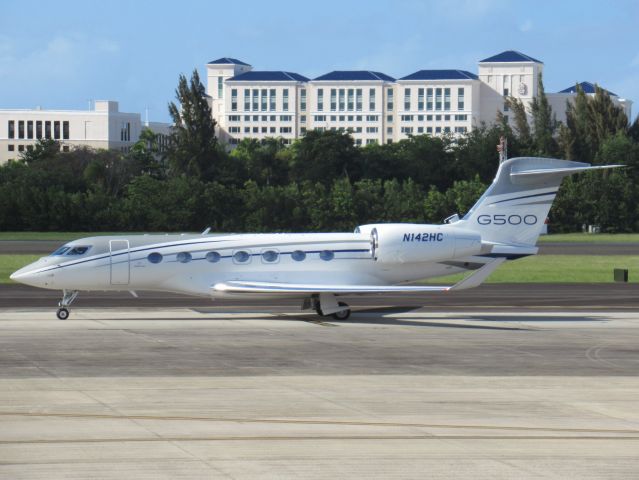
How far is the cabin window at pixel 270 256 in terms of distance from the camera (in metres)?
34.2

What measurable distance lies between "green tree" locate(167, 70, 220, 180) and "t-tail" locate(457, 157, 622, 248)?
318 feet

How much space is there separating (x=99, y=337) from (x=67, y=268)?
15.3 feet

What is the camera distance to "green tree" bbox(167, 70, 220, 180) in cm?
13075

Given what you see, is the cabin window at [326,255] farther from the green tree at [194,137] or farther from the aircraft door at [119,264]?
the green tree at [194,137]

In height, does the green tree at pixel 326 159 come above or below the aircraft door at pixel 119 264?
above

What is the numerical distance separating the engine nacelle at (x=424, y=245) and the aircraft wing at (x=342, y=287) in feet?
2.96

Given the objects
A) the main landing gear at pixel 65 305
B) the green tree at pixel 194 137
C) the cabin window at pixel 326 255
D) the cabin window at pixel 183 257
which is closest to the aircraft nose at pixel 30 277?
the main landing gear at pixel 65 305

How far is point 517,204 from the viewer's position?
34.9m

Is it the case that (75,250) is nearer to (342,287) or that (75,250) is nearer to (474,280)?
(342,287)

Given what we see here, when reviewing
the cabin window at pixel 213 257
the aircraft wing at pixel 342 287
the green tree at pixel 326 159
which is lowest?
the aircraft wing at pixel 342 287

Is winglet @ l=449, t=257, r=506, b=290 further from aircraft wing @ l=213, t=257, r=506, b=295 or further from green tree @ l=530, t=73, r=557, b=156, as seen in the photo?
green tree @ l=530, t=73, r=557, b=156

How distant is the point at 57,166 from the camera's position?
146875 millimetres

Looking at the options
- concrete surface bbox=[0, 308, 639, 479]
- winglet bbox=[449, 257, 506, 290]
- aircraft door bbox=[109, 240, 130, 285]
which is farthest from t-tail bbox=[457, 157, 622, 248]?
aircraft door bbox=[109, 240, 130, 285]

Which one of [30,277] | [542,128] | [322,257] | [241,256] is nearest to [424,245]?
[322,257]
